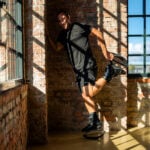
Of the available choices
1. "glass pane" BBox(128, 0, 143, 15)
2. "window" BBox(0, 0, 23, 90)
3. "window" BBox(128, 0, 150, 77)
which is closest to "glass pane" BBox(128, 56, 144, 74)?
"window" BBox(128, 0, 150, 77)

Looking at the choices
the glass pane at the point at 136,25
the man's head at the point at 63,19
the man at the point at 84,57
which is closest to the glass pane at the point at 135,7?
the glass pane at the point at 136,25

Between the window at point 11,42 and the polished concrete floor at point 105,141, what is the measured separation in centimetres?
112

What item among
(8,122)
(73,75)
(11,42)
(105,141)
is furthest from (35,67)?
(8,122)

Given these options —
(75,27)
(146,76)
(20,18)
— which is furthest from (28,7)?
(146,76)

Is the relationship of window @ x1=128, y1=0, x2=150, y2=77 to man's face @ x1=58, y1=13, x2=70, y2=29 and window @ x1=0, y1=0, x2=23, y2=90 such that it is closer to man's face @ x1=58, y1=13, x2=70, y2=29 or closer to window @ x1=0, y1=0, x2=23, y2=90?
man's face @ x1=58, y1=13, x2=70, y2=29

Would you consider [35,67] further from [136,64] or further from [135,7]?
[135,7]

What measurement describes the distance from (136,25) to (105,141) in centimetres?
227

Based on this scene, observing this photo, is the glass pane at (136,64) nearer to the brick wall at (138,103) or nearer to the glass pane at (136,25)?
the brick wall at (138,103)

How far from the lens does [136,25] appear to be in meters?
5.93

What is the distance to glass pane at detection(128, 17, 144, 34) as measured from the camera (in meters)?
5.89

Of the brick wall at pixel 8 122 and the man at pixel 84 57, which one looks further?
the man at pixel 84 57

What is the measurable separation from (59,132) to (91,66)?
129cm

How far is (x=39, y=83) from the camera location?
4.79 meters

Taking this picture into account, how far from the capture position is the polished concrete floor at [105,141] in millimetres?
4484
